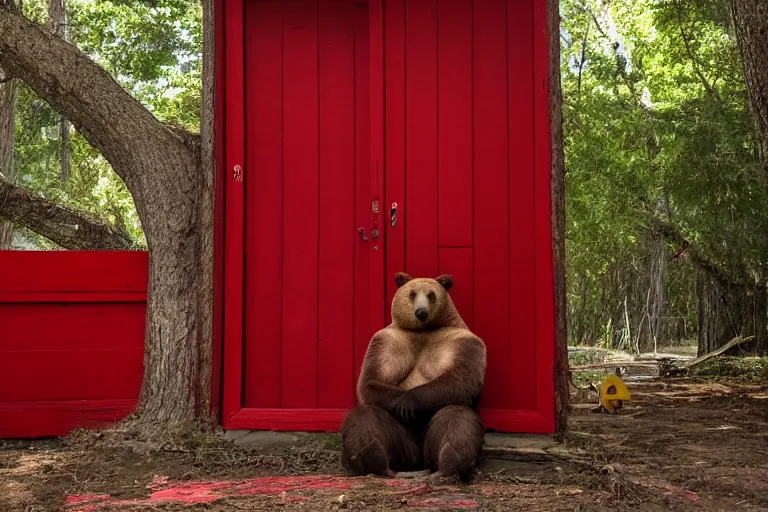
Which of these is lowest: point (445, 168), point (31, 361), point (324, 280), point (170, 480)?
point (170, 480)

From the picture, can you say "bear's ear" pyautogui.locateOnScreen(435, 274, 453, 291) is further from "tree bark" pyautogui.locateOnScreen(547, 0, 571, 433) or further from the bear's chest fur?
"tree bark" pyautogui.locateOnScreen(547, 0, 571, 433)

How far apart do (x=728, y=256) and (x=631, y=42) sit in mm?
7488

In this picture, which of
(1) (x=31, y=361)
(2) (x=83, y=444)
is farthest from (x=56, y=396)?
(2) (x=83, y=444)

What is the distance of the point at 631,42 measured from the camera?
1650cm

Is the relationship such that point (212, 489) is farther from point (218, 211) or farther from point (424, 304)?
point (218, 211)

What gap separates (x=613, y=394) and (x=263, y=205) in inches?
138

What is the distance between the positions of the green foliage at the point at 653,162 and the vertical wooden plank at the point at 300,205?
5322mm

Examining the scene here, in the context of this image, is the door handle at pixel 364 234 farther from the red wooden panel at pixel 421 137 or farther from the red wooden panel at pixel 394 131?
the red wooden panel at pixel 421 137

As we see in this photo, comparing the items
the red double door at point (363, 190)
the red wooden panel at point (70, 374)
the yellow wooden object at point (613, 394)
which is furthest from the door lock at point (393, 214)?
the yellow wooden object at point (613, 394)

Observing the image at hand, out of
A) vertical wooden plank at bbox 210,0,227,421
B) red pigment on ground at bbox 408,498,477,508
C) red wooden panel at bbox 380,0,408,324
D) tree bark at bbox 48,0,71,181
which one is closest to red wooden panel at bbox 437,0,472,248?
red wooden panel at bbox 380,0,408,324

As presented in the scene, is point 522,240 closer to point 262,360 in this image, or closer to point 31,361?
point 262,360

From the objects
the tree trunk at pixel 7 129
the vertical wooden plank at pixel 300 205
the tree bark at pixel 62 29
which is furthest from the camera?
the tree bark at pixel 62 29

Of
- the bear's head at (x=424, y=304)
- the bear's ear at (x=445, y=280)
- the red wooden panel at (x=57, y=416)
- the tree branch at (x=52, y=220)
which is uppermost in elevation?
the tree branch at (x=52, y=220)

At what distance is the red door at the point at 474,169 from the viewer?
5.25m
